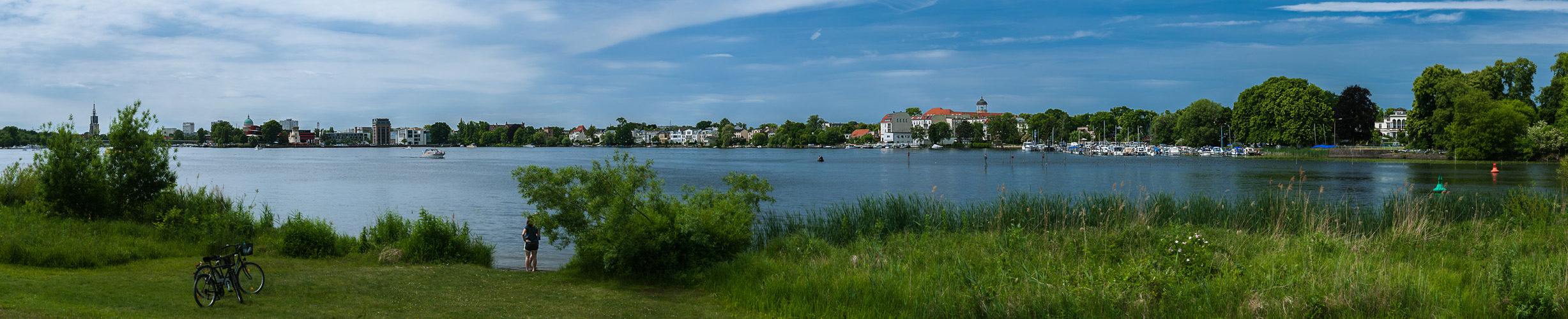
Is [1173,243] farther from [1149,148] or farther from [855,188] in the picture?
[1149,148]

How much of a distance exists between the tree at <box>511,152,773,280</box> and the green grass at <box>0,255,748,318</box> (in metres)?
0.49

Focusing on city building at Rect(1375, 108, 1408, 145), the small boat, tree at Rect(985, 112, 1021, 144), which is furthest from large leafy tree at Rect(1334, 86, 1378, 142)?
the small boat

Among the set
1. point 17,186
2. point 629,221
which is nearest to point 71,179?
point 17,186

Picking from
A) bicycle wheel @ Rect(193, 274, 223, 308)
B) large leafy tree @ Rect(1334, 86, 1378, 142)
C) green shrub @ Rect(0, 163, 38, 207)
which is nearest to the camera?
bicycle wheel @ Rect(193, 274, 223, 308)

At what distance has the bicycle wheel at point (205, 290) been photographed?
9.73 metres

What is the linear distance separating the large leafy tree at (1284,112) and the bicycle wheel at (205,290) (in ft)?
340

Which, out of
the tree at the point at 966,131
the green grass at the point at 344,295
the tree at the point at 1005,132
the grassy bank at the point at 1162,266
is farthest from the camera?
the tree at the point at 966,131

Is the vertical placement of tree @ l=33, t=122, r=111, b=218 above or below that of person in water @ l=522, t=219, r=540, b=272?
above

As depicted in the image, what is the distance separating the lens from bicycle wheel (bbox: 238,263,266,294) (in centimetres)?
1077

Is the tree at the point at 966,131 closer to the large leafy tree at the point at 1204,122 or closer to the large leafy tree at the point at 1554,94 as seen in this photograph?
the large leafy tree at the point at 1204,122

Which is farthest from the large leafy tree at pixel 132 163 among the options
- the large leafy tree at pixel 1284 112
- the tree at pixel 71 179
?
the large leafy tree at pixel 1284 112

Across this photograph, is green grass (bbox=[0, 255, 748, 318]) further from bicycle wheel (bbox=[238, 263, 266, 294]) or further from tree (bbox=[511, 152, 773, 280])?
tree (bbox=[511, 152, 773, 280])

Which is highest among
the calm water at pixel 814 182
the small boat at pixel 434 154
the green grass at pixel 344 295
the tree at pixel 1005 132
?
the tree at pixel 1005 132

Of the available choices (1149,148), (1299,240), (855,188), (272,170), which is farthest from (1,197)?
(1149,148)
